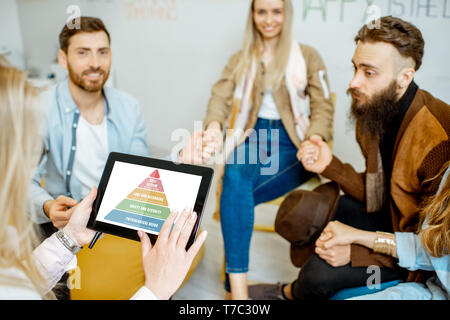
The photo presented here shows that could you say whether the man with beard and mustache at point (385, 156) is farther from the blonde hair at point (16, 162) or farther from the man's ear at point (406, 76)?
the blonde hair at point (16, 162)

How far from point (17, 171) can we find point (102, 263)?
0.47 metres

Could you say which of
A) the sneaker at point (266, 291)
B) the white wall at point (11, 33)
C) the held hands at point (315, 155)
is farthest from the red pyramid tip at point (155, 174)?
the white wall at point (11, 33)

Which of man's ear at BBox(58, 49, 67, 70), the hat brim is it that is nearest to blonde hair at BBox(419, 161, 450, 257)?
the hat brim

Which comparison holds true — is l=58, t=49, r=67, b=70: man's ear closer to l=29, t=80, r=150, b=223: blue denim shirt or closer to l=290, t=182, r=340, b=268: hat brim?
l=29, t=80, r=150, b=223: blue denim shirt

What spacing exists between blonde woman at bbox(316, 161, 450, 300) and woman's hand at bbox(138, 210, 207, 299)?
1.30 feet

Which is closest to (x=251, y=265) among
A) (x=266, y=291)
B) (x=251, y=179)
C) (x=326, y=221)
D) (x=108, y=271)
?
(x=266, y=291)

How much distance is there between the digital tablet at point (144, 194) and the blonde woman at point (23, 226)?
35 mm

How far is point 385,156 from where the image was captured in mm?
922

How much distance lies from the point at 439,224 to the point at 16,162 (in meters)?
0.73

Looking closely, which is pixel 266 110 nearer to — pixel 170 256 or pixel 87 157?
pixel 87 157

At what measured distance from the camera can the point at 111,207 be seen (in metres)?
0.76

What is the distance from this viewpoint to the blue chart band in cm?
72

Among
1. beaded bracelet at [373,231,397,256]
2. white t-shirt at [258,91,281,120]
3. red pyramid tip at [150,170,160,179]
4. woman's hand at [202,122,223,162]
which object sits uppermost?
white t-shirt at [258,91,281,120]
